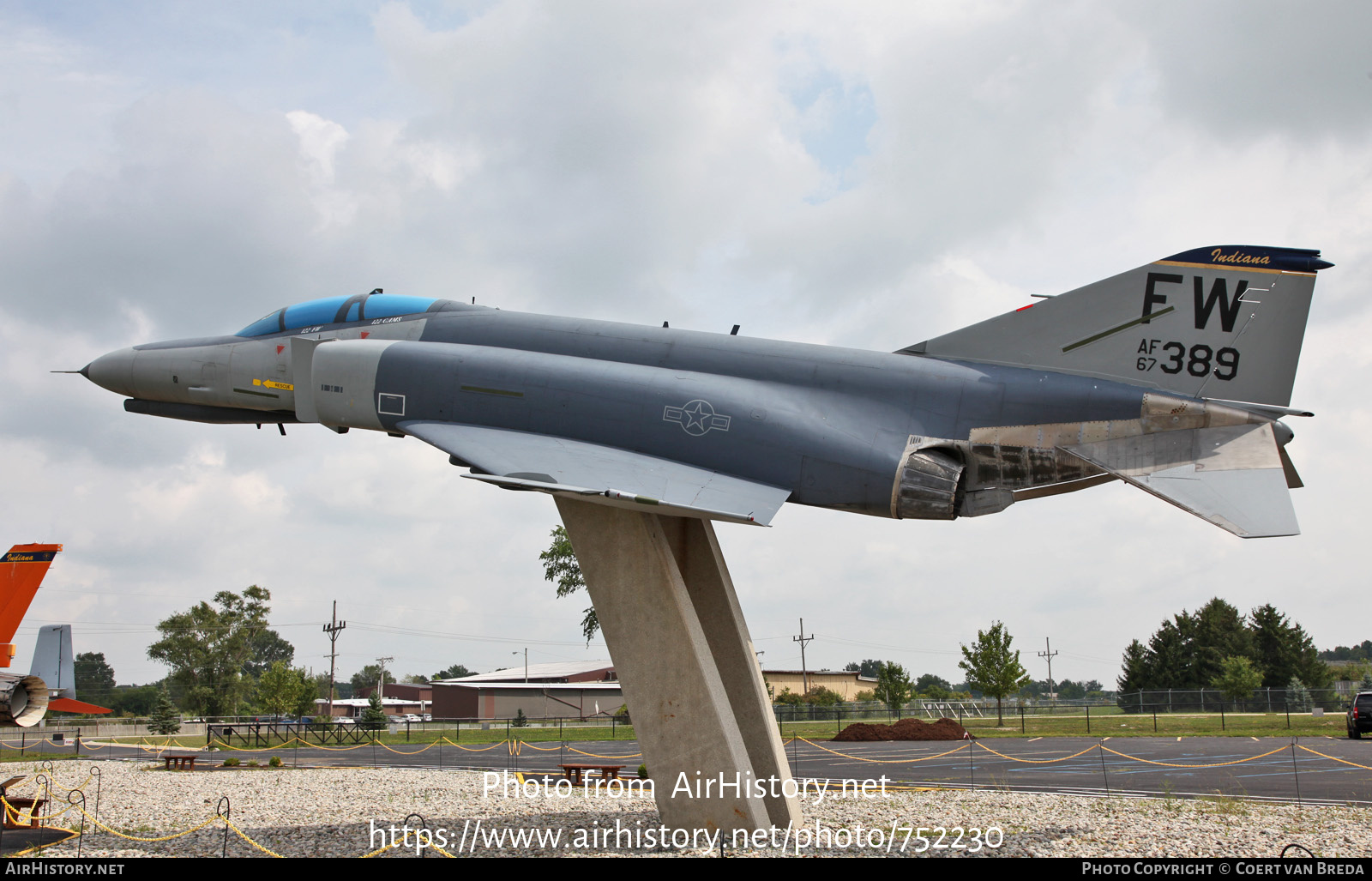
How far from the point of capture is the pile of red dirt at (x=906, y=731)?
32.8 metres

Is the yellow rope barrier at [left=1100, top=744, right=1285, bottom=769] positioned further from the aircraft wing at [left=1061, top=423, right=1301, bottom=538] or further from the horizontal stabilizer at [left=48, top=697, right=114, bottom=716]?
the horizontal stabilizer at [left=48, top=697, right=114, bottom=716]

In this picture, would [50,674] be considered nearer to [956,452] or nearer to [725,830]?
[725,830]

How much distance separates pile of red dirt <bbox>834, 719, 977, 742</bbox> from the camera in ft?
108

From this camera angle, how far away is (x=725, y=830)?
32.8 feet

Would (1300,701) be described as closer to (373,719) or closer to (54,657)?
(373,719)

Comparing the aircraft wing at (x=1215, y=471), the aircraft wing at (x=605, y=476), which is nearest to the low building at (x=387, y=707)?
the aircraft wing at (x=605, y=476)

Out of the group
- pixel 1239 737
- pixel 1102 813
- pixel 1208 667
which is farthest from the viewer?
pixel 1208 667

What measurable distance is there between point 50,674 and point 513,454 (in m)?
29.2

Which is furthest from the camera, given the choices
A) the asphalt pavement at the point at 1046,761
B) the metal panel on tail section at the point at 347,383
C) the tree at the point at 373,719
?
the tree at the point at 373,719

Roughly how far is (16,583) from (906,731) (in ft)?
90.8

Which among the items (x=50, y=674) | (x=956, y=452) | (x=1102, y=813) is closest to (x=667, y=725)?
(x=956, y=452)

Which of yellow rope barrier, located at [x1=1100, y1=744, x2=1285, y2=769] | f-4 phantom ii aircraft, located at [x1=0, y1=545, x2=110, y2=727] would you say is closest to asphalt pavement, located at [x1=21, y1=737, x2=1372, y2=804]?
yellow rope barrier, located at [x1=1100, y1=744, x2=1285, y2=769]

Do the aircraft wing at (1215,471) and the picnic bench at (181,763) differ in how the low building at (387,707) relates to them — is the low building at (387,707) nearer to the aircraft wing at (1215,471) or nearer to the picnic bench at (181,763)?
the picnic bench at (181,763)

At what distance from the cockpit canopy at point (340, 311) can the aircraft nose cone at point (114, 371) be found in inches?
70.9
